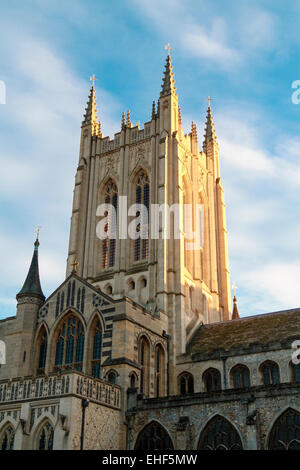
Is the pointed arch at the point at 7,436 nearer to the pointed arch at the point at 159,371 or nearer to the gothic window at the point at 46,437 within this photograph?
the gothic window at the point at 46,437

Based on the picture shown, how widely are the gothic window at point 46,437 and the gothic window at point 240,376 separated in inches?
533

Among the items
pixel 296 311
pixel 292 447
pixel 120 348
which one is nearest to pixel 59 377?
pixel 120 348

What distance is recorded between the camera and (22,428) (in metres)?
32.3

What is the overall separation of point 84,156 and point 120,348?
27.8 meters

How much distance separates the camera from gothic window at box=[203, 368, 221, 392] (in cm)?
4025

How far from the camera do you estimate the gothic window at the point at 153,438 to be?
33.5 metres

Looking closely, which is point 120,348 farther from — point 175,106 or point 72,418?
point 175,106

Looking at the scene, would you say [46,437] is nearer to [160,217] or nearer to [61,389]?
[61,389]

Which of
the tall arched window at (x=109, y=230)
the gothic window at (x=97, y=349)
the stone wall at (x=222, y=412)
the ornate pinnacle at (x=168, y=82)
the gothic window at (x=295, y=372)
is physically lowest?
the stone wall at (x=222, y=412)

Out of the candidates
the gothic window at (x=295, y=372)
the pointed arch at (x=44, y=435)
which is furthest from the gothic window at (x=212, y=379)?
the pointed arch at (x=44, y=435)

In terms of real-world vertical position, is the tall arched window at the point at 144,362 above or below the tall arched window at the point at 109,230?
below

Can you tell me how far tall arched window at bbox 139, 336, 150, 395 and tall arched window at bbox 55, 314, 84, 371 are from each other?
4.18m

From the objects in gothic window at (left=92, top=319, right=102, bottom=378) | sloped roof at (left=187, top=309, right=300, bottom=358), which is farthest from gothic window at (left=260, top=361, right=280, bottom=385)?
gothic window at (left=92, top=319, right=102, bottom=378)

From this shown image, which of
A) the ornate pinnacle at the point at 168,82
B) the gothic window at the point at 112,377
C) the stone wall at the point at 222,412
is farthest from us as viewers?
the ornate pinnacle at the point at 168,82
